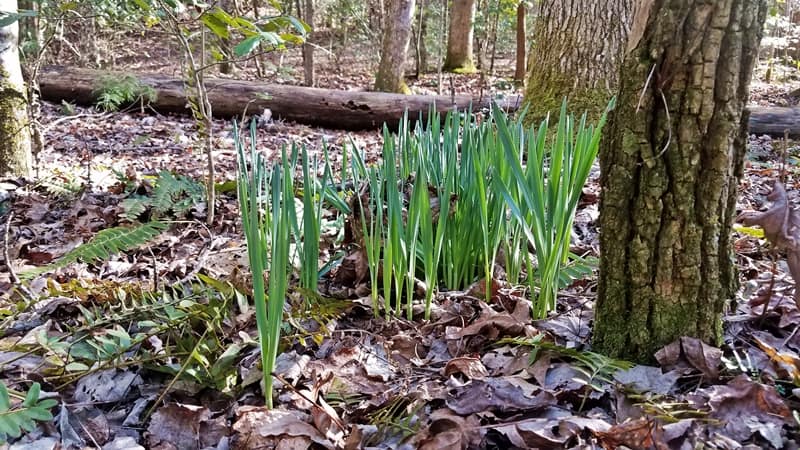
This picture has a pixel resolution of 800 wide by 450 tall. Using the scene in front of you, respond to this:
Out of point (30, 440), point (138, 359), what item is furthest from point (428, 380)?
point (30, 440)

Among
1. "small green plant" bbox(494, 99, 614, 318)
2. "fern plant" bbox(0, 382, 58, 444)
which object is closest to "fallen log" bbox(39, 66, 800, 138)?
"small green plant" bbox(494, 99, 614, 318)

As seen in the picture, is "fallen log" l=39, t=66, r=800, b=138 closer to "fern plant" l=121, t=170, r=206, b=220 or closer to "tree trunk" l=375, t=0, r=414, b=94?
"tree trunk" l=375, t=0, r=414, b=94

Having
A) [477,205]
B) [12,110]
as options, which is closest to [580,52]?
[477,205]

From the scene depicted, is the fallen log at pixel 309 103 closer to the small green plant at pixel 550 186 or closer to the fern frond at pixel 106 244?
the fern frond at pixel 106 244

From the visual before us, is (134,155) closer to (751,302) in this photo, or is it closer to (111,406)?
(111,406)

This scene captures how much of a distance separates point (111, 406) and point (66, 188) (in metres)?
2.09

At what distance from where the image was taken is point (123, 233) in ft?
5.67

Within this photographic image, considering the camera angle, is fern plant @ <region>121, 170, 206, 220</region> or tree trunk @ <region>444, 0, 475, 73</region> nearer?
fern plant @ <region>121, 170, 206, 220</region>

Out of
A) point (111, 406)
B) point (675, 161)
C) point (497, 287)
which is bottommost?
point (111, 406)

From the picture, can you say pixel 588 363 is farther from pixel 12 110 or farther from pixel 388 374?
pixel 12 110

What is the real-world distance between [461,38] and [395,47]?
3.13 m

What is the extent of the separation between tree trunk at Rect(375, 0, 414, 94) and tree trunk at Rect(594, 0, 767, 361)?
259 inches

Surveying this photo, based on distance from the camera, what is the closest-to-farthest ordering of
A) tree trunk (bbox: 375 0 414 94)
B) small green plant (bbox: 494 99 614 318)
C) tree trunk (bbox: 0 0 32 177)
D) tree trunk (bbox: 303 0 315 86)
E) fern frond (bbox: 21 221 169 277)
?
small green plant (bbox: 494 99 614 318), fern frond (bbox: 21 221 169 277), tree trunk (bbox: 0 0 32 177), tree trunk (bbox: 375 0 414 94), tree trunk (bbox: 303 0 315 86)

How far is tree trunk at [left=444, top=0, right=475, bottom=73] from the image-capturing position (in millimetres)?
9922
